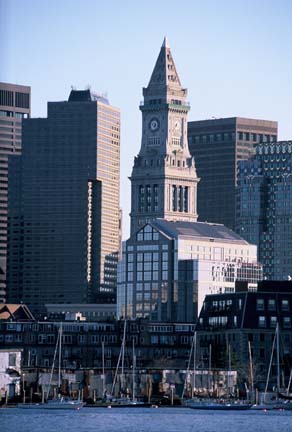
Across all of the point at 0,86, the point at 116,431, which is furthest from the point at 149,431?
the point at 0,86

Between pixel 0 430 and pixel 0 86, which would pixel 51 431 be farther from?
pixel 0 86

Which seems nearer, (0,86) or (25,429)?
(0,86)

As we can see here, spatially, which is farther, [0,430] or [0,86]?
[0,430]

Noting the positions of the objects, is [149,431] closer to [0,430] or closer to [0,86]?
[0,430]

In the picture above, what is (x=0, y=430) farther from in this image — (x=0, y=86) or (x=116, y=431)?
(x=0, y=86)

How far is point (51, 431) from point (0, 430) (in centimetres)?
806

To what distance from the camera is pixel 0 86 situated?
13000 centimetres

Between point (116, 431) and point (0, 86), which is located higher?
point (0, 86)

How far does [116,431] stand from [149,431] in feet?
9.28

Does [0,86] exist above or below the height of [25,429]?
above

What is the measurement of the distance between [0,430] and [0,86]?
67.3 m

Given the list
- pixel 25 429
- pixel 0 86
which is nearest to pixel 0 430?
pixel 25 429

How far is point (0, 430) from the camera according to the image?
192375 millimetres

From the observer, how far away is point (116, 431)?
7869 inches
